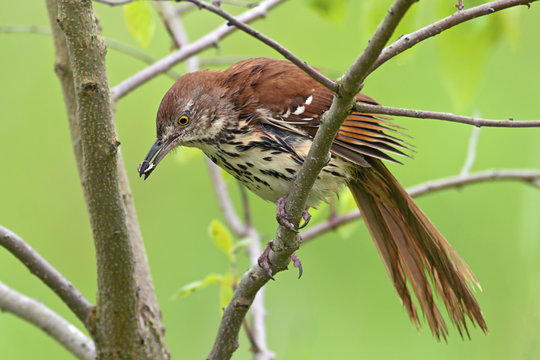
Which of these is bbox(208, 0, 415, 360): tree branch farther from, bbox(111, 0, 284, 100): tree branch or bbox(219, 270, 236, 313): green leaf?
bbox(111, 0, 284, 100): tree branch

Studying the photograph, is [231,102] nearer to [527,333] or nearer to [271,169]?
[271,169]

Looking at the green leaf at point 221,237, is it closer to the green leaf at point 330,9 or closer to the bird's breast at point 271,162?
the bird's breast at point 271,162

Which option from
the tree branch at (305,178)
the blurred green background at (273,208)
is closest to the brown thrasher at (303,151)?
the tree branch at (305,178)

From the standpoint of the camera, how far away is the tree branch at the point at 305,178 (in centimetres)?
160

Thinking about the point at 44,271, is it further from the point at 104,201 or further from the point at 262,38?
the point at 262,38

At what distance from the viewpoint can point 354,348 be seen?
555cm

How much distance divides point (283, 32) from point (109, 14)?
1.64m

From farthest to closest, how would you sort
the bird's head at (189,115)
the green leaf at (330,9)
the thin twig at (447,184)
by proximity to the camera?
the thin twig at (447,184)
the bird's head at (189,115)
the green leaf at (330,9)

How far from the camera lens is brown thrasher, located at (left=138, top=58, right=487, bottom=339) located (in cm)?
282

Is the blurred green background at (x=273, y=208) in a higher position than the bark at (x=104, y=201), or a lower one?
higher

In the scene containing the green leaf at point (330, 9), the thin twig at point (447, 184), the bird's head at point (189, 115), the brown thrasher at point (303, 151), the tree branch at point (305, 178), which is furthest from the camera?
the thin twig at point (447, 184)

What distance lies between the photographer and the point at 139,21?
8.27 ft

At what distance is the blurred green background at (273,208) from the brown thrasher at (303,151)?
6.87 ft

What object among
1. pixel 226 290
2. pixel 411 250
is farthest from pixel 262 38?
pixel 411 250
